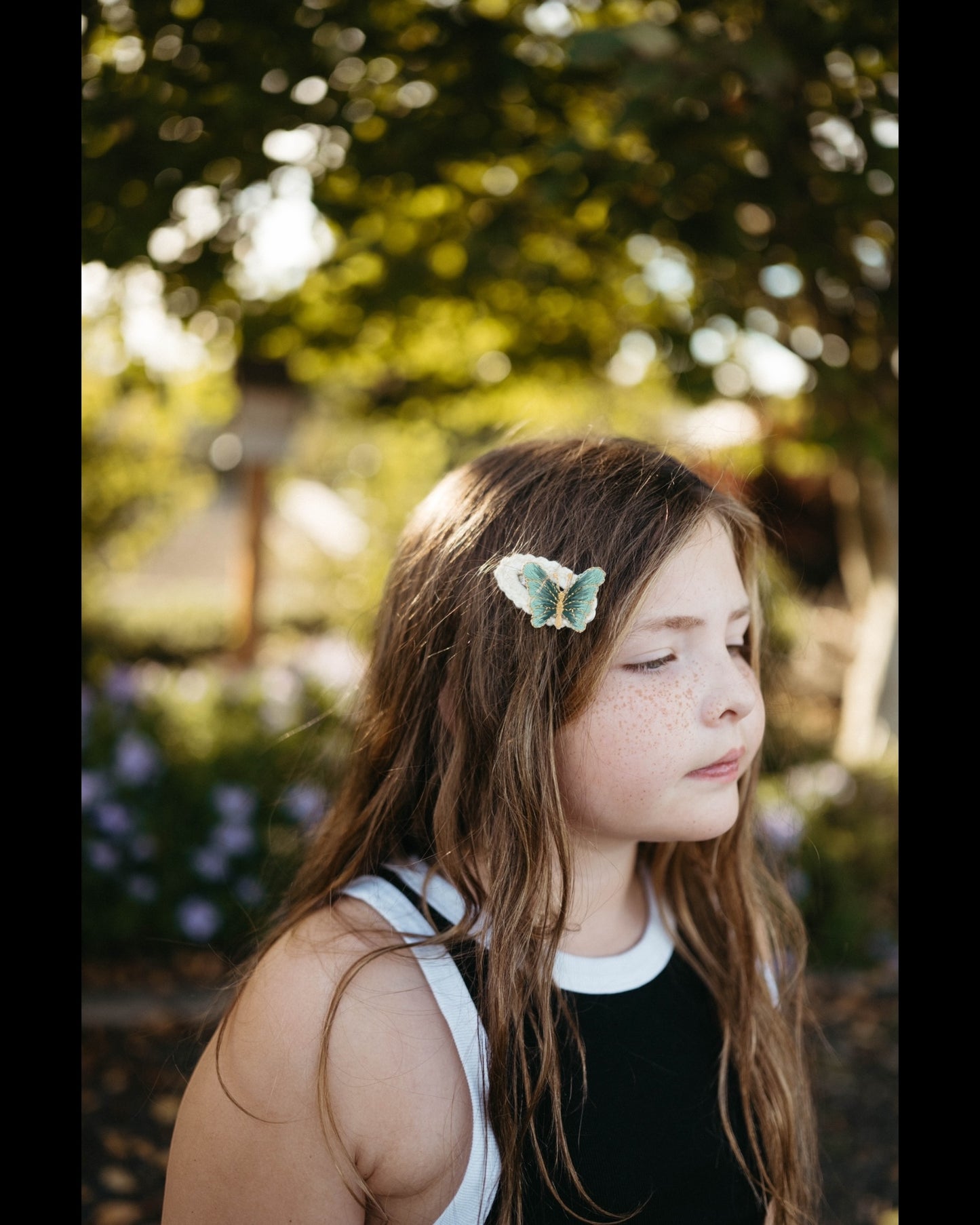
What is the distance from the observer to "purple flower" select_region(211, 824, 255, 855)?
3.60 meters

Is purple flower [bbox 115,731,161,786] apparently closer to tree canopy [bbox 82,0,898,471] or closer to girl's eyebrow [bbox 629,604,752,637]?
tree canopy [bbox 82,0,898,471]

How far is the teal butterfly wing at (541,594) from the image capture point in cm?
128

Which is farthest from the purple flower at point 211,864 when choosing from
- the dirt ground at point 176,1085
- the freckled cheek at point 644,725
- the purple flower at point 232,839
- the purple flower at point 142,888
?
the freckled cheek at point 644,725

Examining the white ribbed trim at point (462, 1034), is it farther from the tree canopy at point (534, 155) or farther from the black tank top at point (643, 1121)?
the tree canopy at point (534, 155)

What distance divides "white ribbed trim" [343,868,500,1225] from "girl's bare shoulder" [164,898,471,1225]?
0.01 metres

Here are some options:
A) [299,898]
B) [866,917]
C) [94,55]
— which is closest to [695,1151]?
[299,898]

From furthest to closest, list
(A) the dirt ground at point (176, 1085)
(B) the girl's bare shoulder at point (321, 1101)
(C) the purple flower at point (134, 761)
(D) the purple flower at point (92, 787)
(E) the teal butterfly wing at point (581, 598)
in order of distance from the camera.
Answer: (C) the purple flower at point (134, 761) → (D) the purple flower at point (92, 787) → (A) the dirt ground at point (176, 1085) → (E) the teal butterfly wing at point (581, 598) → (B) the girl's bare shoulder at point (321, 1101)

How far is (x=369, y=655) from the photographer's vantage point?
161 centimetres

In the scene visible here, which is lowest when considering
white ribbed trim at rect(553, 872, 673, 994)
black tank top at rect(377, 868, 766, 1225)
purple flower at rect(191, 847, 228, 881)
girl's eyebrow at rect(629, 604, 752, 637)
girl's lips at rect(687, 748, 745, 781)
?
purple flower at rect(191, 847, 228, 881)

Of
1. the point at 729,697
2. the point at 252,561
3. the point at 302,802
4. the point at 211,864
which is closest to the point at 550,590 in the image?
the point at 729,697

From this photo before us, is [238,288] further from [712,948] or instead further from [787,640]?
[787,640]

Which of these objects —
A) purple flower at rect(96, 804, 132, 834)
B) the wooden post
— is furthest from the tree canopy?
the wooden post

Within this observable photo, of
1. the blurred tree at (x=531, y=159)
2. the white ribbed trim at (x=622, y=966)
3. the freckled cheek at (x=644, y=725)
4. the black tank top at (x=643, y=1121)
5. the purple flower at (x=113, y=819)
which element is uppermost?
the blurred tree at (x=531, y=159)

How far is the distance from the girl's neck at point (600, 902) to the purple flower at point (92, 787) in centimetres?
258
